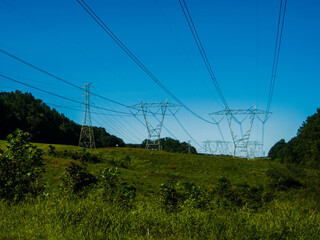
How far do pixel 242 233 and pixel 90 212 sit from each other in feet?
11.7

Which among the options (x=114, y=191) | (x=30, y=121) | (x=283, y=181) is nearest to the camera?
(x=114, y=191)

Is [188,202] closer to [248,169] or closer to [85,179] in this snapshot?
[85,179]

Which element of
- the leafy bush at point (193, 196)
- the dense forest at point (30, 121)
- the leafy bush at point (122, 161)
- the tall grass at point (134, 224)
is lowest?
Answer: the tall grass at point (134, 224)

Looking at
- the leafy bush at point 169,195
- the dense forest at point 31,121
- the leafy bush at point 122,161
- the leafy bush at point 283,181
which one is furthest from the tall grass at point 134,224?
the dense forest at point 31,121

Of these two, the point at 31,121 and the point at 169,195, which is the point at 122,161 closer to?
the point at 169,195

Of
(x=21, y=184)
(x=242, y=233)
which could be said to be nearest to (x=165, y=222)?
(x=242, y=233)

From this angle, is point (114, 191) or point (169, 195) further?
point (169, 195)

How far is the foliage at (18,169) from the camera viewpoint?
971cm

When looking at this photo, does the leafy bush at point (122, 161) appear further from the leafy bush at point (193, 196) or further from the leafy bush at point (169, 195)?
the leafy bush at point (169, 195)

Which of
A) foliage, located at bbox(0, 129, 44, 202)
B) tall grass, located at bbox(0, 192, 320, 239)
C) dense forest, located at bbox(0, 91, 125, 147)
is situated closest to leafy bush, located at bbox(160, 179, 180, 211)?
tall grass, located at bbox(0, 192, 320, 239)

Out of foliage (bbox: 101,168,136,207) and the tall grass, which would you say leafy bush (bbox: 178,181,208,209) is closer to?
foliage (bbox: 101,168,136,207)

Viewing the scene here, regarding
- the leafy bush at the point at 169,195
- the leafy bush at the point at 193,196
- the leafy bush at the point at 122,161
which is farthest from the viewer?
the leafy bush at the point at 122,161

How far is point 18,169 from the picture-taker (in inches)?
396

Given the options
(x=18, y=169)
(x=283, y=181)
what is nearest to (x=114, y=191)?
(x=18, y=169)
